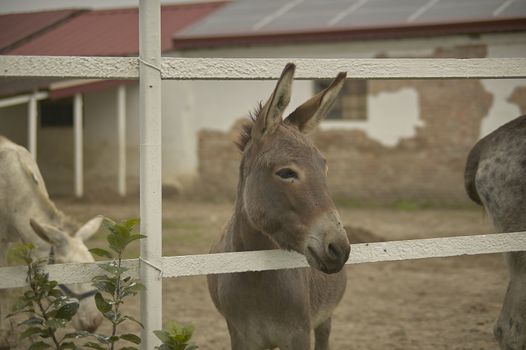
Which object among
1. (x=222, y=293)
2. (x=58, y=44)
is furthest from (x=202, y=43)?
(x=222, y=293)

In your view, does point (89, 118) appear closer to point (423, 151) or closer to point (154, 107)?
point (423, 151)

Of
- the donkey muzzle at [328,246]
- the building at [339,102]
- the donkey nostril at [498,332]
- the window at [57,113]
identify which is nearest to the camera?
the donkey muzzle at [328,246]

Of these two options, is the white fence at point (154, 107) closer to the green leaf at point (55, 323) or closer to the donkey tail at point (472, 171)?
the green leaf at point (55, 323)

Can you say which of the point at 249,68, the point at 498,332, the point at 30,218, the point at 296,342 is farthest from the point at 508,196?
the point at 30,218

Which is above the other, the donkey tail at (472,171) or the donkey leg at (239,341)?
the donkey tail at (472,171)

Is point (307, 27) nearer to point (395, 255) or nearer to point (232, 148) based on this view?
point (232, 148)

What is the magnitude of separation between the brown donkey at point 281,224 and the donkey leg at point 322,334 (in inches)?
35.9

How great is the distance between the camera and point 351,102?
55.3 feet

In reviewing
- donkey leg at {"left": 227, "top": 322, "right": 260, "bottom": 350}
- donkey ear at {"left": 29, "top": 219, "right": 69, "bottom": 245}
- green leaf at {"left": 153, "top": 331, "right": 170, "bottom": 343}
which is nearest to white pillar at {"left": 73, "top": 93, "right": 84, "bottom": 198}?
donkey ear at {"left": 29, "top": 219, "right": 69, "bottom": 245}

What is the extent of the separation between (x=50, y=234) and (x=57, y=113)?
46.0ft

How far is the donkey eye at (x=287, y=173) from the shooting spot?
3.11 m

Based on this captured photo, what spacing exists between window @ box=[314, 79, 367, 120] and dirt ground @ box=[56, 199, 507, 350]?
476cm

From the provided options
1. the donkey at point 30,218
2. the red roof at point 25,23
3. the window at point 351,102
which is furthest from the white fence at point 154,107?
the window at point 351,102

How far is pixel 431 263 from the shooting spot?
31.2ft
